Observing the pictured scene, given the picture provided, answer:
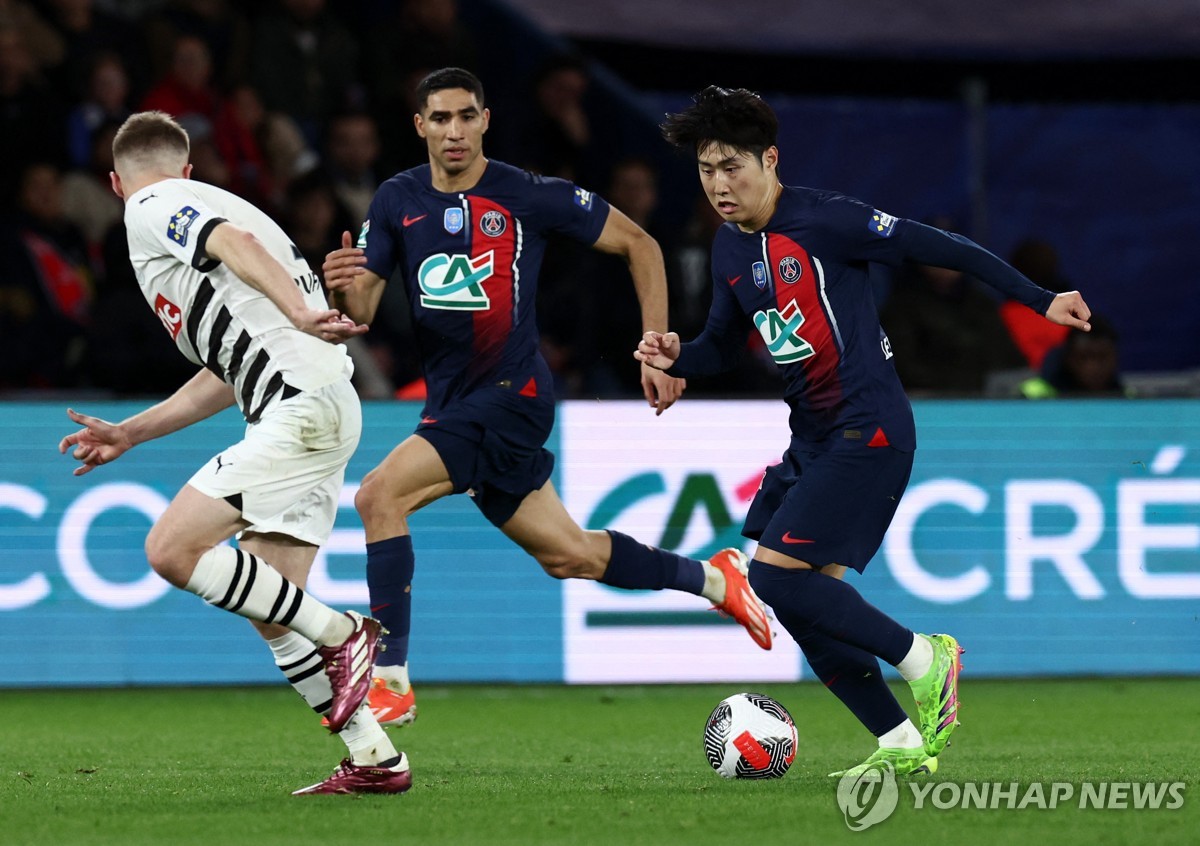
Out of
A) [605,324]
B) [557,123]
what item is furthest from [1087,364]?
[557,123]

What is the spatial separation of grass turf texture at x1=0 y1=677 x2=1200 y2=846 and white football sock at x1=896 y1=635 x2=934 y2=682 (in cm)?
34

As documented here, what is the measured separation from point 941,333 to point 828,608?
5.59 m

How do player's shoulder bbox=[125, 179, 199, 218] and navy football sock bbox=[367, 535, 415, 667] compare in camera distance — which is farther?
navy football sock bbox=[367, 535, 415, 667]

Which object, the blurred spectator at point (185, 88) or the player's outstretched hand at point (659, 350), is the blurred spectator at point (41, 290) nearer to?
the blurred spectator at point (185, 88)

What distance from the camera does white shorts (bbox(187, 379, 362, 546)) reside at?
18.2 ft

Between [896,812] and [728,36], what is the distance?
8256mm

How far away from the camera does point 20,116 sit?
441 inches

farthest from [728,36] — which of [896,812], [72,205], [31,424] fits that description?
[896,812]

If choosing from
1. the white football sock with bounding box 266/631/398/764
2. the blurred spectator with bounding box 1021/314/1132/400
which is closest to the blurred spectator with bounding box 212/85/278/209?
the blurred spectator with bounding box 1021/314/1132/400

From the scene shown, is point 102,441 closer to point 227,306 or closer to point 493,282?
point 227,306

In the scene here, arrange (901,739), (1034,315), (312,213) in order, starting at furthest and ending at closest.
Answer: (1034,315) < (312,213) < (901,739)

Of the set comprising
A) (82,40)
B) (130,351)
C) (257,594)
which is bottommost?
(257,594)

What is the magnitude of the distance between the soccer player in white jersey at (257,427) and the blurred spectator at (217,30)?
21.0 ft

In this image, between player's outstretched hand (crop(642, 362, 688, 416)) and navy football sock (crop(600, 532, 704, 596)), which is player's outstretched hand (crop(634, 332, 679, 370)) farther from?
navy football sock (crop(600, 532, 704, 596))
